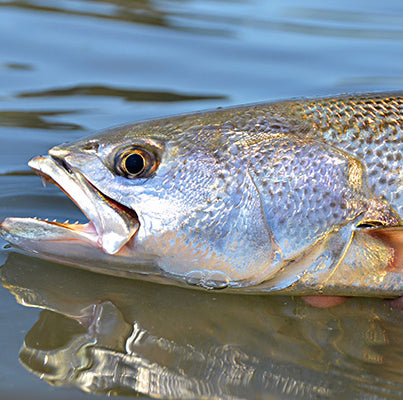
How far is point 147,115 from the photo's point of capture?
5742 mm

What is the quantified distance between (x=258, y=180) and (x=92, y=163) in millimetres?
689

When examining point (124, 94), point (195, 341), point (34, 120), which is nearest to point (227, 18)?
point (124, 94)

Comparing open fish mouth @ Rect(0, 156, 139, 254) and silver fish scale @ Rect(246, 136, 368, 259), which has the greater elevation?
silver fish scale @ Rect(246, 136, 368, 259)

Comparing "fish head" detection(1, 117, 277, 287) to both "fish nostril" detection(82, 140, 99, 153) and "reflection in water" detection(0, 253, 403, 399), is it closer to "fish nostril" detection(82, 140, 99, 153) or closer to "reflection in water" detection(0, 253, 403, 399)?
"fish nostril" detection(82, 140, 99, 153)

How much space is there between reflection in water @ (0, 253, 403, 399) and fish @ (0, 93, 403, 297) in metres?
0.11

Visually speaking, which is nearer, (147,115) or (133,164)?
(133,164)

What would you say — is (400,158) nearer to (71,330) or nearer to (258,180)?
(258,180)

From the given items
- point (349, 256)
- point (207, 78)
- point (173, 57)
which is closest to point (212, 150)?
point (349, 256)

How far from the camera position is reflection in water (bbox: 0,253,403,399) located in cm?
259

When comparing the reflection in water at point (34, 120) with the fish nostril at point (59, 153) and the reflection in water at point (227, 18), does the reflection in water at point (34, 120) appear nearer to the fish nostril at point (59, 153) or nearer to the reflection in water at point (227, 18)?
the fish nostril at point (59, 153)

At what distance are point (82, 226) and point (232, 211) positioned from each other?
0.63 metres

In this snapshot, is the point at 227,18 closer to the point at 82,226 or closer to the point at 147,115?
the point at 147,115

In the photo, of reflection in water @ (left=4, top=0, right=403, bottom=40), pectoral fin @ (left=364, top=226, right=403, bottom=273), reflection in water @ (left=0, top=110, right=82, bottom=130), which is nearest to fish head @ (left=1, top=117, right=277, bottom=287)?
pectoral fin @ (left=364, top=226, right=403, bottom=273)

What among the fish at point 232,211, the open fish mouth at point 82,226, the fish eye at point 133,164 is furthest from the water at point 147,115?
the fish eye at point 133,164
